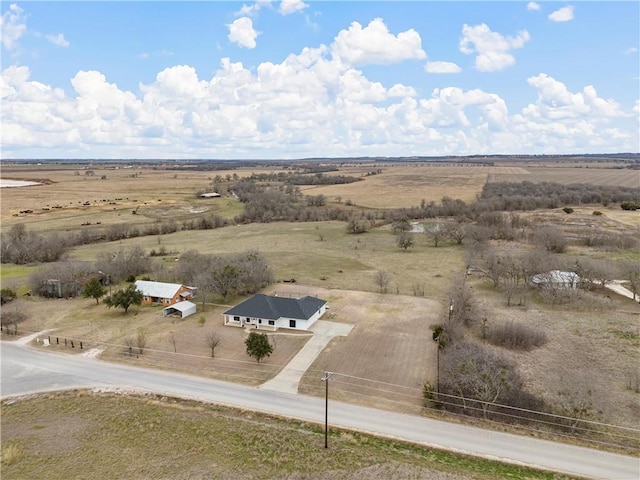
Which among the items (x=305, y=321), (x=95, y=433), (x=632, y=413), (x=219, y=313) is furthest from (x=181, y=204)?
(x=632, y=413)

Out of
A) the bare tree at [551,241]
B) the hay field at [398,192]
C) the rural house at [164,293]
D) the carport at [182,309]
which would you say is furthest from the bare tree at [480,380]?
the hay field at [398,192]

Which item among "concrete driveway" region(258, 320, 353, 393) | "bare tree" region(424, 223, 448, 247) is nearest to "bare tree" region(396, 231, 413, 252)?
"bare tree" region(424, 223, 448, 247)

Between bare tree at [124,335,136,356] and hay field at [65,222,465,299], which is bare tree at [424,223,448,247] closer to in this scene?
hay field at [65,222,465,299]

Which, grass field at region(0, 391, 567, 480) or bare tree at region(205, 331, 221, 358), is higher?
bare tree at region(205, 331, 221, 358)

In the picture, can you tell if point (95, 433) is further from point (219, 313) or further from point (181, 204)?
point (181, 204)

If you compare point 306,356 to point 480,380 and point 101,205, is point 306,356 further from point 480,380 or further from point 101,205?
point 101,205

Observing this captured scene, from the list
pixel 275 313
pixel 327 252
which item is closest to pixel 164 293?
pixel 275 313
